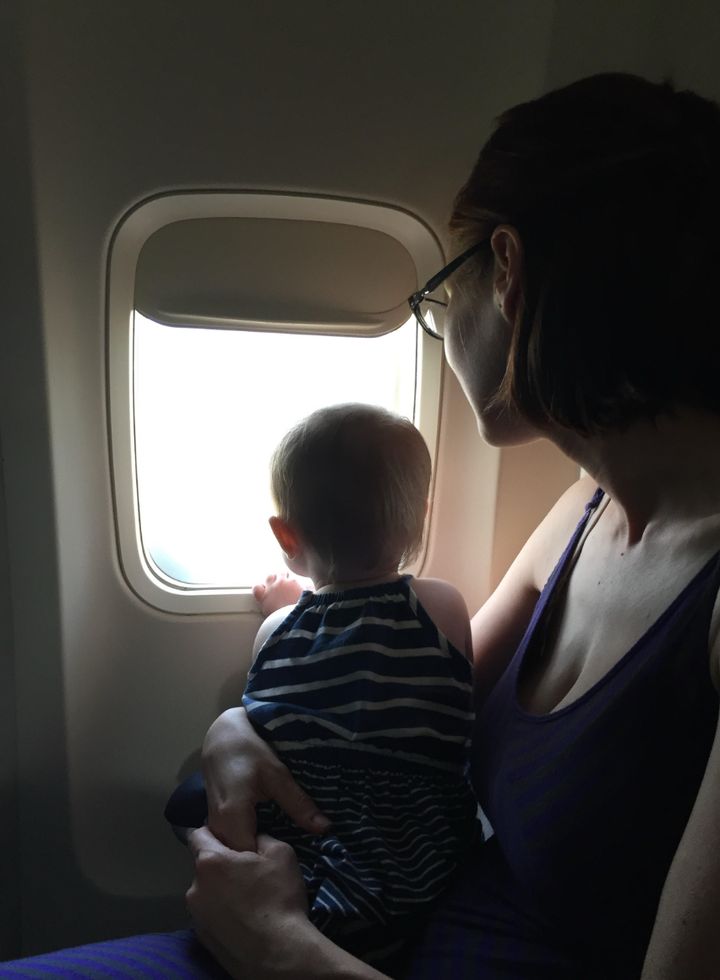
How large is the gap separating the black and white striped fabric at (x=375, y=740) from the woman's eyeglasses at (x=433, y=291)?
1.25 ft

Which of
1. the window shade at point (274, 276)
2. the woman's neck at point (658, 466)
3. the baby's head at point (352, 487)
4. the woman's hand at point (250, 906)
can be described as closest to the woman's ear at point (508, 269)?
the woman's neck at point (658, 466)

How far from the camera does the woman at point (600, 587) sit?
732mm

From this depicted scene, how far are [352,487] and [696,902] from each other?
25.3 inches

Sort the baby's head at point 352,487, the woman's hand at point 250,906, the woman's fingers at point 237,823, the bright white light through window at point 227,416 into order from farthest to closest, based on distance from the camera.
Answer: the bright white light through window at point 227,416, the baby's head at point 352,487, the woman's fingers at point 237,823, the woman's hand at point 250,906

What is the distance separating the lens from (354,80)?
1116 mm

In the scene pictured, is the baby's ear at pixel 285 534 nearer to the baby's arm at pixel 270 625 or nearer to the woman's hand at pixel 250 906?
the baby's arm at pixel 270 625

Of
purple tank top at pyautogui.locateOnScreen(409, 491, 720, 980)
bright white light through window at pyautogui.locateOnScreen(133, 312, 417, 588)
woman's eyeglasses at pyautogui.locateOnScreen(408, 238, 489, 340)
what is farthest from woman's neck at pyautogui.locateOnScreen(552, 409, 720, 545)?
bright white light through window at pyautogui.locateOnScreen(133, 312, 417, 588)

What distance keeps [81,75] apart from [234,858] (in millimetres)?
1035

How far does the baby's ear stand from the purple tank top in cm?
43

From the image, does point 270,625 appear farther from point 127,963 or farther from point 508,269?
point 508,269

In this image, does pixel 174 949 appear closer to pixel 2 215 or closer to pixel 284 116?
pixel 2 215

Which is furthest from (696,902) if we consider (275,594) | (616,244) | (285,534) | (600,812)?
(275,594)

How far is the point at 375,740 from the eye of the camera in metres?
1.01

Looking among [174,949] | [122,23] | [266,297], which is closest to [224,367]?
[266,297]
